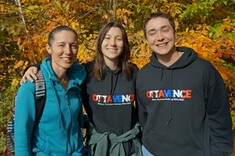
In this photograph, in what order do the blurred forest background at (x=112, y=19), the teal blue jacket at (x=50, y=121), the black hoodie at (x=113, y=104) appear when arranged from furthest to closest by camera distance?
the blurred forest background at (x=112, y=19) → the black hoodie at (x=113, y=104) → the teal blue jacket at (x=50, y=121)

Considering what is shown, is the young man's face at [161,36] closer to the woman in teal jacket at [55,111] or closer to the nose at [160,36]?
the nose at [160,36]

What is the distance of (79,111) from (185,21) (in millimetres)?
3780

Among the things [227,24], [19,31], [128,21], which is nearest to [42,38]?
[19,31]

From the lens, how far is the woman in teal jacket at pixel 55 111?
7.23 ft

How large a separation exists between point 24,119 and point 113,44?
0.97m

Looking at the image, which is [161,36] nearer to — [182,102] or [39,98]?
[182,102]

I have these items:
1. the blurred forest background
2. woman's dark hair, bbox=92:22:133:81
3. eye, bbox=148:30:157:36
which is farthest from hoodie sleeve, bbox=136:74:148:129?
the blurred forest background

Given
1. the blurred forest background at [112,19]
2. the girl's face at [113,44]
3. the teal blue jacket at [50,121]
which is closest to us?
the teal blue jacket at [50,121]

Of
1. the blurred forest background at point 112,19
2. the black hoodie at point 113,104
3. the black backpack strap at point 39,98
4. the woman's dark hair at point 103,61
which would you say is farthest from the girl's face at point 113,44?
the blurred forest background at point 112,19

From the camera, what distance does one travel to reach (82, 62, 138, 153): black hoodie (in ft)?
8.48

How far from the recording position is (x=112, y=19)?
185 inches

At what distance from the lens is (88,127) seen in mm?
2701

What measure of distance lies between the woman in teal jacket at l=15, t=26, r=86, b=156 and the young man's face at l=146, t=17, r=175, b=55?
0.63 meters

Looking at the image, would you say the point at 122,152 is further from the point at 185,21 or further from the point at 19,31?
the point at 185,21
